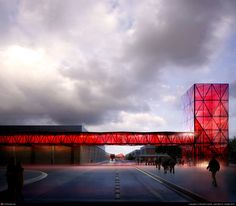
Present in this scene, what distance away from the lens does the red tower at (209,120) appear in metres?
90.6

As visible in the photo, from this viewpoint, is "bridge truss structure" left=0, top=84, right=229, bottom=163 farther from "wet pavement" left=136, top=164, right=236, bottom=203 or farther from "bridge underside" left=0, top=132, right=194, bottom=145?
"wet pavement" left=136, top=164, right=236, bottom=203

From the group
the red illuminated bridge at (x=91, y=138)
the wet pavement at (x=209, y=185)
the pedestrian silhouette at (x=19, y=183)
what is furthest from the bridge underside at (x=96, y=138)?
the pedestrian silhouette at (x=19, y=183)

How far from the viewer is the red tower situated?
297 feet

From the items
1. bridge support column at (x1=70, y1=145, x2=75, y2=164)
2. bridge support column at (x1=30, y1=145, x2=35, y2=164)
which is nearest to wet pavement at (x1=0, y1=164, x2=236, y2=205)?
bridge support column at (x1=70, y1=145, x2=75, y2=164)

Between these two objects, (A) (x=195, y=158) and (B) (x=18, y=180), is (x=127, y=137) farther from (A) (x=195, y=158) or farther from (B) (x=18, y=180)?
(B) (x=18, y=180)

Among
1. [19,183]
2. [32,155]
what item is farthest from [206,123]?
[19,183]

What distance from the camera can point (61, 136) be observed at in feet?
323

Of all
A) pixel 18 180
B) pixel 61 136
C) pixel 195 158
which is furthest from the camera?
pixel 61 136

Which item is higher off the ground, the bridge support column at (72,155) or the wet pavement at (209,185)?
the bridge support column at (72,155)

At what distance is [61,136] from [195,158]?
28493 millimetres

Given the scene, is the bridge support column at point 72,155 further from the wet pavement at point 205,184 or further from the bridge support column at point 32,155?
the wet pavement at point 205,184

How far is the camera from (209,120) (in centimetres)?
9100

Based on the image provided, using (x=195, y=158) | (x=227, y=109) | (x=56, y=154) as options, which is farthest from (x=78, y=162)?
(x=227, y=109)

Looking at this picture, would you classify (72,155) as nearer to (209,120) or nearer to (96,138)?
(96,138)
